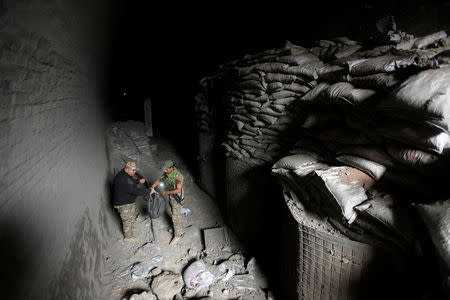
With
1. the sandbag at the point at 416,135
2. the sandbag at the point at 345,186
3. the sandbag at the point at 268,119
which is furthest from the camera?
the sandbag at the point at 268,119

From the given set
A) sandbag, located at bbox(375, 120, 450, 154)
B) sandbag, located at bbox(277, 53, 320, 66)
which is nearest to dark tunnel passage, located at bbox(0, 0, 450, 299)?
sandbag, located at bbox(375, 120, 450, 154)

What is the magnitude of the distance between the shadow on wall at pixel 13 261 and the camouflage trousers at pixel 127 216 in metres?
2.39

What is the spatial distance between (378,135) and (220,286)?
276 centimetres

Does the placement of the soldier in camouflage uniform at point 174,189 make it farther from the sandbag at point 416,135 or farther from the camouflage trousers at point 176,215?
the sandbag at point 416,135

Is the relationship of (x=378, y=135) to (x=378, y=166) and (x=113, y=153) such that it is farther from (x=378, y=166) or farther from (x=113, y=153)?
(x=113, y=153)

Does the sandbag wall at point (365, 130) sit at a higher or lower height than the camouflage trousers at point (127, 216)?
higher

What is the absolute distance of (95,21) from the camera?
3760mm

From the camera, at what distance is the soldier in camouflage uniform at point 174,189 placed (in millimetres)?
3867

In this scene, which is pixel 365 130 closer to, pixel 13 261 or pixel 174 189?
pixel 13 261

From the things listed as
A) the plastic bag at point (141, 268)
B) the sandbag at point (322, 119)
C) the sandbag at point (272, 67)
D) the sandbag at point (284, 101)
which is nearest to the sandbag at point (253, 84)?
the sandbag at point (272, 67)

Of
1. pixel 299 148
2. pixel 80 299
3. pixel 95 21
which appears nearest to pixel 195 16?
pixel 95 21

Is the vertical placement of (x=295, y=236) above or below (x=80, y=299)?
above

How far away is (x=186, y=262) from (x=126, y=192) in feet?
4.99

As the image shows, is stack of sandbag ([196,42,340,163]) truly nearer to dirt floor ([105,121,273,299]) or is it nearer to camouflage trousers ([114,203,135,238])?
dirt floor ([105,121,273,299])
